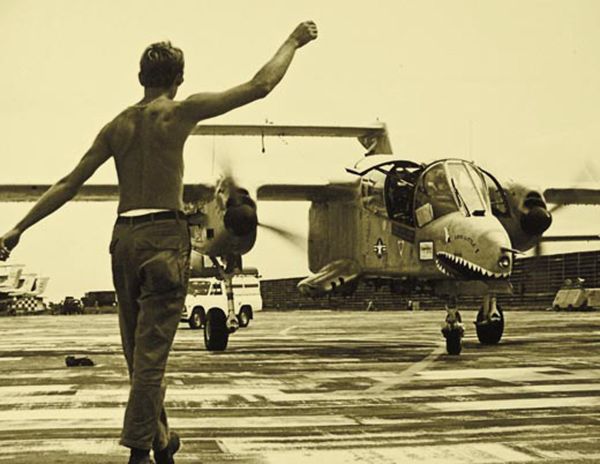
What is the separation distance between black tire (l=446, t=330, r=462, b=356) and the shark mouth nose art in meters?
0.92

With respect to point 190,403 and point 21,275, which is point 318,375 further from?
point 21,275

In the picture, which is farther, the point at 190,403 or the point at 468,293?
the point at 468,293

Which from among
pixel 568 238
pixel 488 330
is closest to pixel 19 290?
pixel 568 238

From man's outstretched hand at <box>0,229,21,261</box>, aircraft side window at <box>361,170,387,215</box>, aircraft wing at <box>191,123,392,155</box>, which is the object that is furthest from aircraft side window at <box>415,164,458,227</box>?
man's outstretched hand at <box>0,229,21,261</box>

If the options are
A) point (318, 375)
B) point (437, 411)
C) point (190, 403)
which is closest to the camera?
point (437, 411)

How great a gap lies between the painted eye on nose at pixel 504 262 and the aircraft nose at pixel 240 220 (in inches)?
189

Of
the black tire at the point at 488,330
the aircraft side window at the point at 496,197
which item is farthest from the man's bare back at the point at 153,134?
the black tire at the point at 488,330

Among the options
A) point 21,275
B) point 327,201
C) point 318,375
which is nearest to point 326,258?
point 327,201

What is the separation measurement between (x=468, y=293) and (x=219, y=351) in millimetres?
4821

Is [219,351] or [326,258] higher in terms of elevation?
[326,258]

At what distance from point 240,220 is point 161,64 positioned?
1293cm

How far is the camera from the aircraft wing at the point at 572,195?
2303 centimetres

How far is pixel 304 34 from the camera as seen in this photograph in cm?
494

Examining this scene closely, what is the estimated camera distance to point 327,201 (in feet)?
67.3
